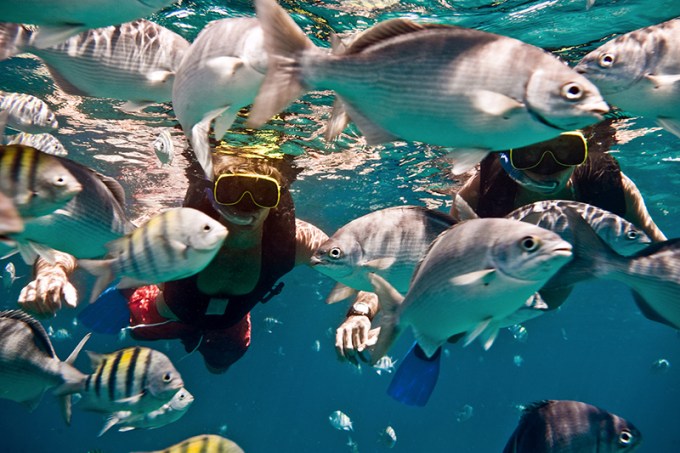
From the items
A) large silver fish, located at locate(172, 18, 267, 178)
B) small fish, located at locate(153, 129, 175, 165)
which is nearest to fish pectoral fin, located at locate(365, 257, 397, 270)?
large silver fish, located at locate(172, 18, 267, 178)

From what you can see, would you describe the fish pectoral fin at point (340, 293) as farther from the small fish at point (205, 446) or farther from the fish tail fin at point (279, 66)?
the fish tail fin at point (279, 66)

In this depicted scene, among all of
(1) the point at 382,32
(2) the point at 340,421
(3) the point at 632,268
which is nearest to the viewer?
(1) the point at 382,32

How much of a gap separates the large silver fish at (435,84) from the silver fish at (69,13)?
0.51 m

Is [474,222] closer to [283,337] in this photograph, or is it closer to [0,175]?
[0,175]

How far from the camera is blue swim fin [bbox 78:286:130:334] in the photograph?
19.4ft

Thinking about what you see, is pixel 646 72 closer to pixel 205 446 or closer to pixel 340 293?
pixel 340 293

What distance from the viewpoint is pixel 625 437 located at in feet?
11.8

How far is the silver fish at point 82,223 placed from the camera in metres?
2.70

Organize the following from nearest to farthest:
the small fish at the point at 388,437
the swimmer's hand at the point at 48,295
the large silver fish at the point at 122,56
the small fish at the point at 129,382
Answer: the large silver fish at the point at 122,56 < the swimmer's hand at the point at 48,295 < the small fish at the point at 129,382 < the small fish at the point at 388,437

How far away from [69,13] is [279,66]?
→ 0.86 meters

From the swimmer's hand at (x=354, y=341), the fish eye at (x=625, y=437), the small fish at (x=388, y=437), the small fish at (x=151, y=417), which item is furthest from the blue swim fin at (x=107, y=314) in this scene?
the small fish at (x=388, y=437)

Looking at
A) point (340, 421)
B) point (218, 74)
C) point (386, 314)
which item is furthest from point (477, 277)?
point (340, 421)

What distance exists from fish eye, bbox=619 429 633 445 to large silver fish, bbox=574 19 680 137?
2554mm

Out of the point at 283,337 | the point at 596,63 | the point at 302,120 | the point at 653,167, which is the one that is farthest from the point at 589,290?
the point at 283,337
